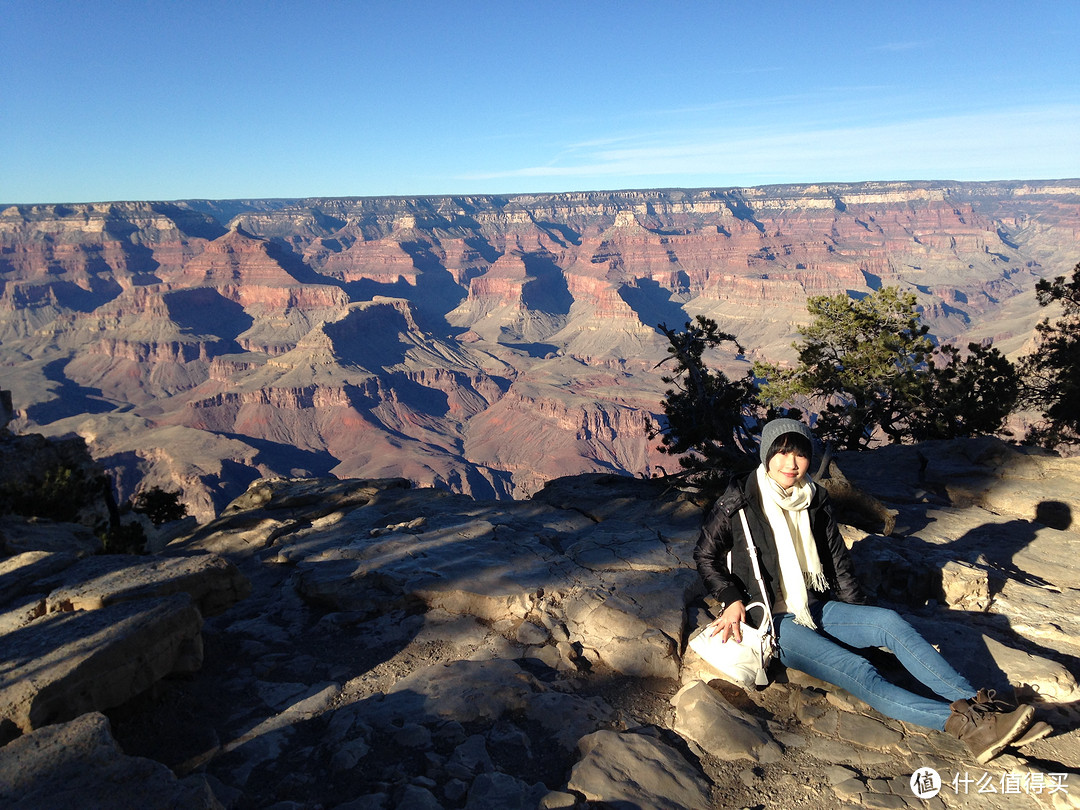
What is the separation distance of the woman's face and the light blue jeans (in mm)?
1008

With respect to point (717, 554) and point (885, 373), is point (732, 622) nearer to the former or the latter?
point (717, 554)

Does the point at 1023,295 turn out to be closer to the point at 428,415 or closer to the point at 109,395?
the point at 428,415

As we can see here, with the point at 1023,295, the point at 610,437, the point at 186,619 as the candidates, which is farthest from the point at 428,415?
the point at 1023,295

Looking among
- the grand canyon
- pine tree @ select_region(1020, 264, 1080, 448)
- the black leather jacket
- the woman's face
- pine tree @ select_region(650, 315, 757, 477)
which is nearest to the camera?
the woman's face

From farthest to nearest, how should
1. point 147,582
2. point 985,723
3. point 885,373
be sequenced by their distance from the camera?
point 885,373
point 147,582
point 985,723

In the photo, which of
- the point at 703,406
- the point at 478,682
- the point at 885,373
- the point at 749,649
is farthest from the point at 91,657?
the point at 885,373

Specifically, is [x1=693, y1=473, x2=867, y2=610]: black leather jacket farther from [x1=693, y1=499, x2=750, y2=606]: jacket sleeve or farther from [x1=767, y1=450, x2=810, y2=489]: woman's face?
[x1=767, y1=450, x2=810, y2=489]: woman's face

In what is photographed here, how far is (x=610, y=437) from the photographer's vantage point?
95.3 meters

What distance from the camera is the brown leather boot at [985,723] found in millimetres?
3240

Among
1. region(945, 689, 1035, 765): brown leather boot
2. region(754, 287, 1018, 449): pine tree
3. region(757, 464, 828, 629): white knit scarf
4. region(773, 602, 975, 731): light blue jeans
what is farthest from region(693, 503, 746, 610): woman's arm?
region(754, 287, 1018, 449): pine tree

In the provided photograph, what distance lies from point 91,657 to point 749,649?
4.40 meters

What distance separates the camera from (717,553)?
4262 millimetres

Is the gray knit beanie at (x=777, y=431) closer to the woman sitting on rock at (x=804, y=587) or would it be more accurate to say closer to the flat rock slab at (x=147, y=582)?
the woman sitting on rock at (x=804, y=587)

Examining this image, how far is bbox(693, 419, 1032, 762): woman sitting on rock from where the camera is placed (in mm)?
3746
